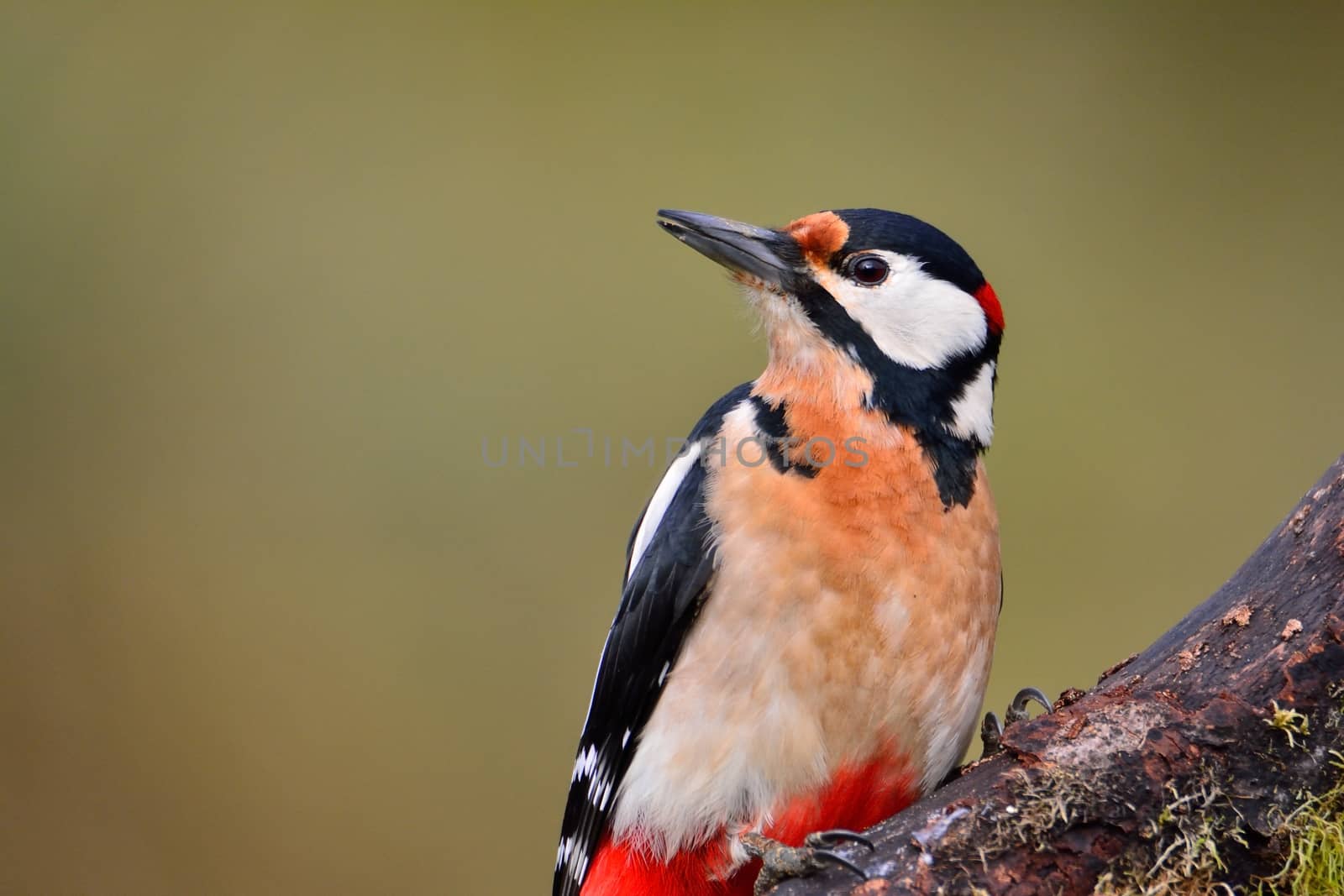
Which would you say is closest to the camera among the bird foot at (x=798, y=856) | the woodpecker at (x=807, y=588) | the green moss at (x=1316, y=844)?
the green moss at (x=1316, y=844)

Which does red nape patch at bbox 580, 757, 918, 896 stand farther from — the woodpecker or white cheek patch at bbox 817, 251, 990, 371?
white cheek patch at bbox 817, 251, 990, 371

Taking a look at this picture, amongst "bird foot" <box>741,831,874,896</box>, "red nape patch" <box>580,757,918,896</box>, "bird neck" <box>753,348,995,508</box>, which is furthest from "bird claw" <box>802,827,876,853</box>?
"bird neck" <box>753,348,995,508</box>

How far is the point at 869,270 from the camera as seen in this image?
1712mm

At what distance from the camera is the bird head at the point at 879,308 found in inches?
65.7

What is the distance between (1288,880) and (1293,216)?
2.35 m

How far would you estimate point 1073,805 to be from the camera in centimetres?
126

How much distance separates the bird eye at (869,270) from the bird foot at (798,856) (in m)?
0.74

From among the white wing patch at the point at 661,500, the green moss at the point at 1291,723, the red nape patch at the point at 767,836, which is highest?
the white wing patch at the point at 661,500

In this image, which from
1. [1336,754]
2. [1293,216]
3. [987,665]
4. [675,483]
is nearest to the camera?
[1336,754]

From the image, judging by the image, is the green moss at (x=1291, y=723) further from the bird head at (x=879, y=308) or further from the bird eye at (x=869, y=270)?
the bird eye at (x=869, y=270)

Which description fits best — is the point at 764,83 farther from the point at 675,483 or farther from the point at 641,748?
the point at 641,748

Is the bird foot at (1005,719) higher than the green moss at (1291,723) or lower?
lower

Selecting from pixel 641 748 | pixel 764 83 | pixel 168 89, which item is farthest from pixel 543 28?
pixel 641 748

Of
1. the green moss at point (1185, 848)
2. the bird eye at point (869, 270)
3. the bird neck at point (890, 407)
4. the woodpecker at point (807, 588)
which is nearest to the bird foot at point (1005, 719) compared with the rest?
the woodpecker at point (807, 588)
